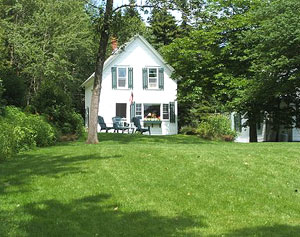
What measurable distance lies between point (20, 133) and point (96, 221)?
6.54 meters

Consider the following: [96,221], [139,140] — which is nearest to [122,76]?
[139,140]

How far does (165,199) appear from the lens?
5930mm

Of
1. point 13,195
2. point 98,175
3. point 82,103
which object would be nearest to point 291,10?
point 98,175

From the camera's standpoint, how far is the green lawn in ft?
15.6

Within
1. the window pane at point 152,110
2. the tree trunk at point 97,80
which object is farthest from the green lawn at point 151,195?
the window pane at point 152,110

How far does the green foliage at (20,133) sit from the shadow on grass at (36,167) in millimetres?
405

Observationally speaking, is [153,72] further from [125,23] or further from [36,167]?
[36,167]

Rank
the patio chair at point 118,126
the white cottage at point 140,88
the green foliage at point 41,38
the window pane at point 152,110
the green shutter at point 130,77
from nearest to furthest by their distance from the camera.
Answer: the patio chair at point 118,126
the green foliage at point 41,38
the white cottage at point 140,88
the green shutter at point 130,77
the window pane at point 152,110

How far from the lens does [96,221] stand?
4895 millimetres

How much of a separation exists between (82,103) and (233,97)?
2189 cm

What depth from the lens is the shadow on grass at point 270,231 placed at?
4562 mm

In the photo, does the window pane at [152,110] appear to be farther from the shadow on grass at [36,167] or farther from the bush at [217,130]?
the shadow on grass at [36,167]

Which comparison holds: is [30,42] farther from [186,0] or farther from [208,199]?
[208,199]

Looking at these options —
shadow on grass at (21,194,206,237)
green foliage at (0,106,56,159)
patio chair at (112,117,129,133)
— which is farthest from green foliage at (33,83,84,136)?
shadow on grass at (21,194,206,237)
